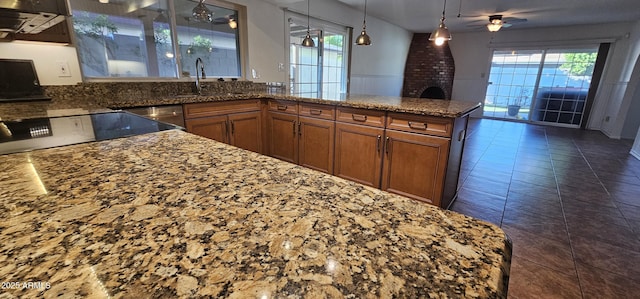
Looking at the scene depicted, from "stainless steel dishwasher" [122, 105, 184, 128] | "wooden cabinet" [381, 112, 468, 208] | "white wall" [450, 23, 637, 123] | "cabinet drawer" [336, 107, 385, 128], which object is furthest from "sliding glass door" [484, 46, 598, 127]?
"stainless steel dishwasher" [122, 105, 184, 128]

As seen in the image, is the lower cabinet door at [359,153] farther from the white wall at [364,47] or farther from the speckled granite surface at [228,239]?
the white wall at [364,47]

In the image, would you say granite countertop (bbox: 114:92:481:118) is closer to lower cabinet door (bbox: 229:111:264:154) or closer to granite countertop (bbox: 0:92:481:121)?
granite countertop (bbox: 0:92:481:121)

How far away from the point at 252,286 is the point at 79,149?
0.89 metres

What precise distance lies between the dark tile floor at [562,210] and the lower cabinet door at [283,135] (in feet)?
5.55

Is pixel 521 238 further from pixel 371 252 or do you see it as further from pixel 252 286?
pixel 252 286

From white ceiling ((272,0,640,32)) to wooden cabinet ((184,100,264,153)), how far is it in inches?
68.4

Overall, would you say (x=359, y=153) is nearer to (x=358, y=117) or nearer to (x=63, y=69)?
(x=358, y=117)

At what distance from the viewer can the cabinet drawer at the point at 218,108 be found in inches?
100

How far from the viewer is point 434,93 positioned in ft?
25.7

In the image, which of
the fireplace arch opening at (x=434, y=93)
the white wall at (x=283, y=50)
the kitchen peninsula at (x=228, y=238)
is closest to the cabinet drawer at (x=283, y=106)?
the white wall at (x=283, y=50)

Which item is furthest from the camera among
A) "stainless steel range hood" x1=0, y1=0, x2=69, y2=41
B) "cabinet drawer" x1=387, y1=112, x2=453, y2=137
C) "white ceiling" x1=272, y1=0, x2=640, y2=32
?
"white ceiling" x1=272, y1=0, x2=640, y2=32

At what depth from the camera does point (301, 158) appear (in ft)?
9.67

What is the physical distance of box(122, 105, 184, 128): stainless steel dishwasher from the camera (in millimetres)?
2229

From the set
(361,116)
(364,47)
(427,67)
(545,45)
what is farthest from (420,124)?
(545,45)
